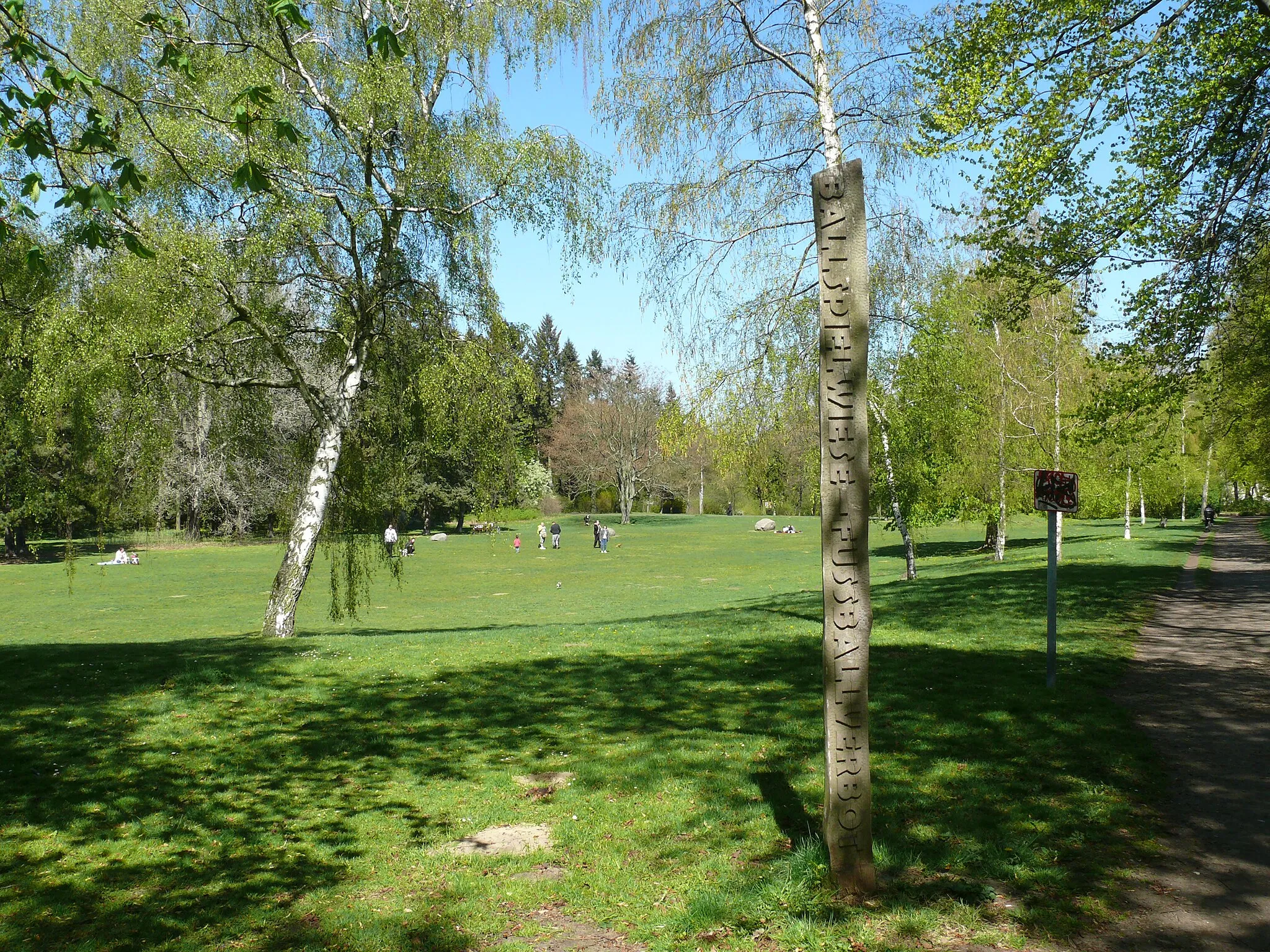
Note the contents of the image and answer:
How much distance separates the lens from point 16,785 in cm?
668

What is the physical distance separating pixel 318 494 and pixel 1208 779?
12195 millimetres

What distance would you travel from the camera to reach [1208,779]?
20.9ft

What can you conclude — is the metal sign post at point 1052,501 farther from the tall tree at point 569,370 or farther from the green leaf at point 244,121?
the tall tree at point 569,370

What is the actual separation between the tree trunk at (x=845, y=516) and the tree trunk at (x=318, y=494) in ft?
36.9

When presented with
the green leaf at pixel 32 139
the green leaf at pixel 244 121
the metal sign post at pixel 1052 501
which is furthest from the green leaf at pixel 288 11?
the metal sign post at pixel 1052 501

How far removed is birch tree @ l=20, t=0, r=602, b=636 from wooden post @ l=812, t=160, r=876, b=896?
9.96m

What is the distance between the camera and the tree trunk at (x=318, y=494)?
47.3 feet

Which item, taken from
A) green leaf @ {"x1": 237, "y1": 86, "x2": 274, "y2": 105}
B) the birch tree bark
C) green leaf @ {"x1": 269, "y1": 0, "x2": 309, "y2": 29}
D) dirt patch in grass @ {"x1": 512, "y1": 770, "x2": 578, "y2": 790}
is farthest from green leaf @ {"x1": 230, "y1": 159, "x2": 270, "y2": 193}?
the birch tree bark

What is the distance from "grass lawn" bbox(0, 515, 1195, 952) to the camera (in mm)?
4641

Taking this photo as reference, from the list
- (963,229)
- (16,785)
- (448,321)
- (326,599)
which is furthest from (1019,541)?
(16,785)

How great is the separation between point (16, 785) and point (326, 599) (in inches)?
854

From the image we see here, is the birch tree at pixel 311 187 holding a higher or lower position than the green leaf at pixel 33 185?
higher

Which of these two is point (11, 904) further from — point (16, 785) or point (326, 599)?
point (326, 599)

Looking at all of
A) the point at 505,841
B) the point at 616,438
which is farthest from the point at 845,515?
the point at 616,438
